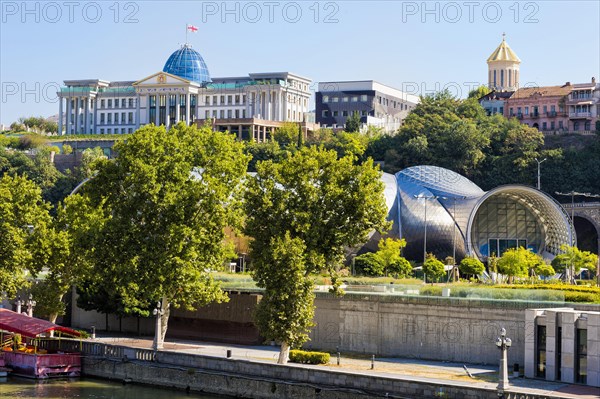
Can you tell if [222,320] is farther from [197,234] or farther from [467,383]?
[467,383]

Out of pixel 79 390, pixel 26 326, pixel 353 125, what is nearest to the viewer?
pixel 79 390

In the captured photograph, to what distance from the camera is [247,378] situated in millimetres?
45188

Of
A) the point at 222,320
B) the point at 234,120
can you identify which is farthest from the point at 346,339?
the point at 234,120

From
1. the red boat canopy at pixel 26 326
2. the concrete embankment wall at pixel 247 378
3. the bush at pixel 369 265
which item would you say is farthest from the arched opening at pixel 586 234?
the concrete embankment wall at pixel 247 378

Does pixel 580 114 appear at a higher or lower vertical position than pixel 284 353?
higher

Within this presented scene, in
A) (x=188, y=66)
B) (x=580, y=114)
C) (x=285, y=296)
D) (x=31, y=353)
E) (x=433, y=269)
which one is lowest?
(x=31, y=353)

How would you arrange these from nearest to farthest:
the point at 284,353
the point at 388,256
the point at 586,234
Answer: the point at 284,353 < the point at 388,256 < the point at 586,234

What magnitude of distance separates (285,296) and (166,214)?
9.81 metres

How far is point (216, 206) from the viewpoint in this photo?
2109 inches

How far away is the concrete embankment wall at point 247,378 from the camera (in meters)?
39.3

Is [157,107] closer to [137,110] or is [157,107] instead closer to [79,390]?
[137,110]

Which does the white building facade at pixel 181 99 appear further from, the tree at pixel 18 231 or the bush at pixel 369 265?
the tree at pixel 18 231

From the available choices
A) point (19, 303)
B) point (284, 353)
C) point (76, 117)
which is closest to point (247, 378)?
point (284, 353)

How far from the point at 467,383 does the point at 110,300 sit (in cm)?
2754
